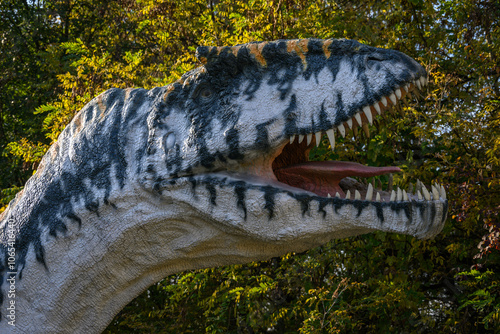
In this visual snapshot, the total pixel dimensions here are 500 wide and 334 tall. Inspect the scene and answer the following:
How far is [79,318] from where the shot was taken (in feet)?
8.36

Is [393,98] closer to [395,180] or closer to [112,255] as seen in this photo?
[112,255]

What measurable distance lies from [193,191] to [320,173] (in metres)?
0.58

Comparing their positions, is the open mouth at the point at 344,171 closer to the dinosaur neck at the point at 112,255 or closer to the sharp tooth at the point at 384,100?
the sharp tooth at the point at 384,100

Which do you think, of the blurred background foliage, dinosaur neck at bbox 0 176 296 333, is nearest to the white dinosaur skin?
dinosaur neck at bbox 0 176 296 333

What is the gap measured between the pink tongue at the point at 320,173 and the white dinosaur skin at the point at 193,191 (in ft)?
0.42

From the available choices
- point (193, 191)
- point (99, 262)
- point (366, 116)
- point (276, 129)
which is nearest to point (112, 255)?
point (99, 262)

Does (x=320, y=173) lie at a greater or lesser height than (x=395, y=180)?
greater

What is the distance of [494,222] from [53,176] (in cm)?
355

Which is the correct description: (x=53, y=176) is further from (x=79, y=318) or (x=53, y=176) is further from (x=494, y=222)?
(x=494, y=222)

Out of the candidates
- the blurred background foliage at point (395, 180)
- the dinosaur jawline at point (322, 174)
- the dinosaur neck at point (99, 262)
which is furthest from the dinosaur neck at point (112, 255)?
the blurred background foliage at point (395, 180)

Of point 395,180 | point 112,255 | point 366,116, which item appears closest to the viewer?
point 366,116

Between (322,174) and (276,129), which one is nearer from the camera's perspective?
(276,129)

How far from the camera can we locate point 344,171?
99.0 inches

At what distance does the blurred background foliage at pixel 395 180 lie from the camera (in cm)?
491
